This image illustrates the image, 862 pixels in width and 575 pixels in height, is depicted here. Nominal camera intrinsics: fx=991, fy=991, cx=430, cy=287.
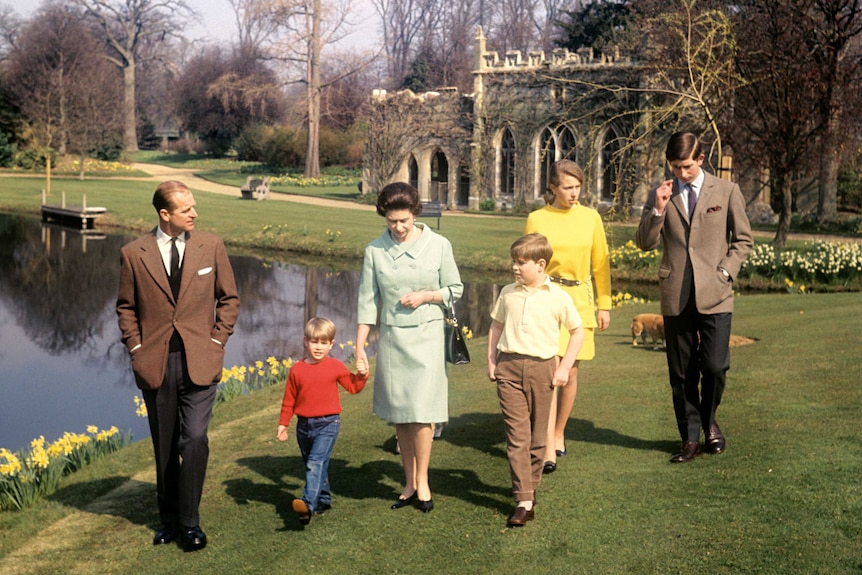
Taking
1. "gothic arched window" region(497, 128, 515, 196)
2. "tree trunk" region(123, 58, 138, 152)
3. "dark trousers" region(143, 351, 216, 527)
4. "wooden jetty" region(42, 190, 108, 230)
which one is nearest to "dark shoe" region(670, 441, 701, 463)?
"dark trousers" region(143, 351, 216, 527)

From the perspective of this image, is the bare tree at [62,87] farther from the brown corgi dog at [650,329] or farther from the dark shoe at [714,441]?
the dark shoe at [714,441]

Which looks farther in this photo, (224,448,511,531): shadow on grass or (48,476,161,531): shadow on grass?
(48,476,161,531): shadow on grass

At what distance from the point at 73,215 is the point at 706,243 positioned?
28.6 meters

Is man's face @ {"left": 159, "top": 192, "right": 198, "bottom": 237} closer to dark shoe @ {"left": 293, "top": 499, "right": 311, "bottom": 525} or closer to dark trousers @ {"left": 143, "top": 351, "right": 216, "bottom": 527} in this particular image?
dark trousers @ {"left": 143, "top": 351, "right": 216, "bottom": 527}

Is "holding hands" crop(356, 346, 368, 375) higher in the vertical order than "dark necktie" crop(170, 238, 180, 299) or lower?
lower

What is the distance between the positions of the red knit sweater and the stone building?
2604 cm

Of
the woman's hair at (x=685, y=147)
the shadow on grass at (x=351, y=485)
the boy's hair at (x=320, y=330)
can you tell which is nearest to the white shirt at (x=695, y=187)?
the woman's hair at (x=685, y=147)

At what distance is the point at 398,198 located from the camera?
18.1ft

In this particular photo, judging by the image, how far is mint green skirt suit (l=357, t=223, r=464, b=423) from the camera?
5629 millimetres

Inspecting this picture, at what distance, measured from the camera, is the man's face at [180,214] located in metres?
5.34

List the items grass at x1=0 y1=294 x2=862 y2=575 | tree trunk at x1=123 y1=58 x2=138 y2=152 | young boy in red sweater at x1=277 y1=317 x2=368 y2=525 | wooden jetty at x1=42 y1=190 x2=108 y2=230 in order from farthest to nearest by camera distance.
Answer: tree trunk at x1=123 y1=58 x2=138 y2=152
wooden jetty at x1=42 y1=190 x2=108 y2=230
young boy in red sweater at x1=277 y1=317 x2=368 y2=525
grass at x1=0 y1=294 x2=862 y2=575

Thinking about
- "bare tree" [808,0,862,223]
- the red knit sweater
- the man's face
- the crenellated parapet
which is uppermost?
the crenellated parapet

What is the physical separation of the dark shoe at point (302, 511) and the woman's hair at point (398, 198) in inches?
65.7

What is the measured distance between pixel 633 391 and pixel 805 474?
9.28ft
